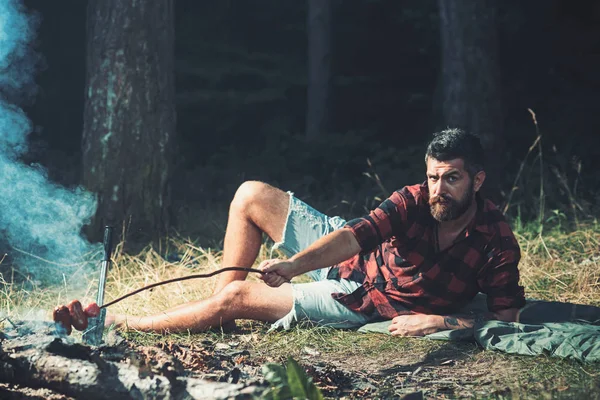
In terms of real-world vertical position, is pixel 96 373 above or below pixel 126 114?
below

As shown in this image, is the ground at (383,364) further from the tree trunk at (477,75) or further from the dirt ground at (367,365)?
the tree trunk at (477,75)

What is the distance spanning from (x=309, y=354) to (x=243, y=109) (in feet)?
26.0

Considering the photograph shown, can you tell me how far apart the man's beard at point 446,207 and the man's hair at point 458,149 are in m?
0.17

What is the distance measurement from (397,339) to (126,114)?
3.20 metres

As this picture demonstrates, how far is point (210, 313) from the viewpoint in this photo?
169 inches

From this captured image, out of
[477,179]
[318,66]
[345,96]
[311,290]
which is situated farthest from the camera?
[345,96]

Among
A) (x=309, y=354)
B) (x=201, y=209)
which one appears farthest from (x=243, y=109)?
(x=309, y=354)

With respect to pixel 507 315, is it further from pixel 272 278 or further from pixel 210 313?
pixel 210 313

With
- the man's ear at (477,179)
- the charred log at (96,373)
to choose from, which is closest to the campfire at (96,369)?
the charred log at (96,373)

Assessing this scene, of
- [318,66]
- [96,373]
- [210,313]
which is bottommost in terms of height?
[210,313]

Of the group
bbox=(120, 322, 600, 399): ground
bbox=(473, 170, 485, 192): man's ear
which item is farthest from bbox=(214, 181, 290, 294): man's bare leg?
bbox=(473, 170, 485, 192): man's ear

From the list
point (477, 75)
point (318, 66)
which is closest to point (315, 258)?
point (477, 75)

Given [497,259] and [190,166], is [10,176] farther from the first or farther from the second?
[190,166]

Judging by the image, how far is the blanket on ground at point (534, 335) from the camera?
3.83 meters
